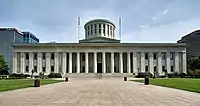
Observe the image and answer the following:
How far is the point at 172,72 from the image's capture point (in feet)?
270

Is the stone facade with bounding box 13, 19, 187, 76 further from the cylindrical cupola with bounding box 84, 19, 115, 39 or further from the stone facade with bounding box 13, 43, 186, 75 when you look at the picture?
the cylindrical cupola with bounding box 84, 19, 115, 39

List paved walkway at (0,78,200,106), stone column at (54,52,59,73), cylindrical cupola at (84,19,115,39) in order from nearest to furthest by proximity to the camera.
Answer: paved walkway at (0,78,200,106)
stone column at (54,52,59,73)
cylindrical cupola at (84,19,115,39)

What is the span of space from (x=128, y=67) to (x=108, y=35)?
1692 centimetres

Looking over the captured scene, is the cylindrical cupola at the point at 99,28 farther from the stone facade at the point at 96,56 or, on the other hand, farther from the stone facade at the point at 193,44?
the stone facade at the point at 193,44

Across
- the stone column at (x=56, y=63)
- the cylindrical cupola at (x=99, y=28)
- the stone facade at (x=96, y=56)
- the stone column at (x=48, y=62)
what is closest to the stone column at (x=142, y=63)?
the stone facade at (x=96, y=56)

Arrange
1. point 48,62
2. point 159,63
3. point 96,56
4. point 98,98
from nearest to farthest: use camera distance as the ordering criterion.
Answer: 1. point 98,98
2. point 48,62
3. point 96,56
4. point 159,63

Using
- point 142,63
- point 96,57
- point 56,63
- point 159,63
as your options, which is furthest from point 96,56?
point 159,63

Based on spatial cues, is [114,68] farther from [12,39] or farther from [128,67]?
[12,39]

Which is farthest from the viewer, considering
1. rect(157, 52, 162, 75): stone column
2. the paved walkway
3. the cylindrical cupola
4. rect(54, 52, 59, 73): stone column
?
the cylindrical cupola

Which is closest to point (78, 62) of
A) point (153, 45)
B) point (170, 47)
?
point (153, 45)

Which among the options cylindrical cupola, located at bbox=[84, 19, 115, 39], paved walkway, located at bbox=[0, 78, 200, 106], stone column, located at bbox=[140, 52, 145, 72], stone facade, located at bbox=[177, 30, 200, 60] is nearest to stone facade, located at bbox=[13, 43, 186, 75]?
stone column, located at bbox=[140, 52, 145, 72]

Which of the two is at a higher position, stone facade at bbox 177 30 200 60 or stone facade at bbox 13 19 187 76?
stone facade at bbox 177 30 200 60

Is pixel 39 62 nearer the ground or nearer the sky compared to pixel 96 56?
nearer the ground

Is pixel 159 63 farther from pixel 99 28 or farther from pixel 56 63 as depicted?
pixel 56 63
